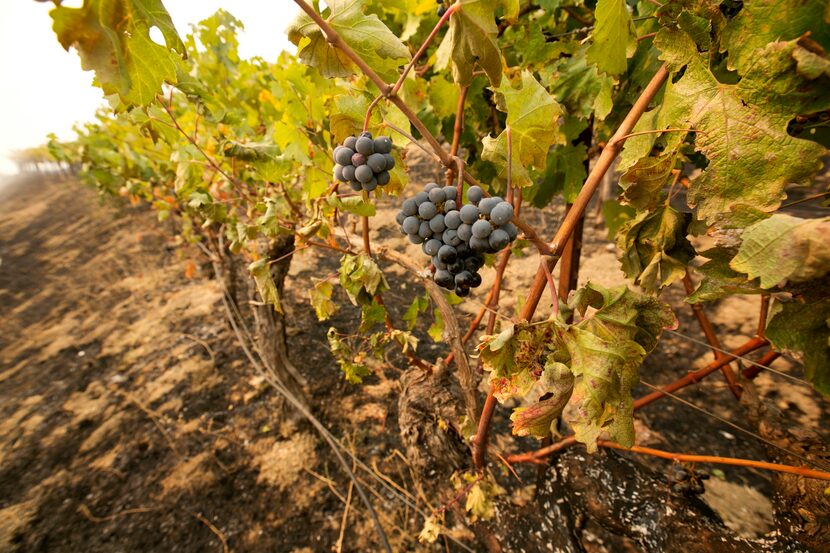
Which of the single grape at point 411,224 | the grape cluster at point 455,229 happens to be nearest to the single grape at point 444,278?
the grape cluster at point 455,229

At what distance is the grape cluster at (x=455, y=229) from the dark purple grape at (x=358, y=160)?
0.13 m

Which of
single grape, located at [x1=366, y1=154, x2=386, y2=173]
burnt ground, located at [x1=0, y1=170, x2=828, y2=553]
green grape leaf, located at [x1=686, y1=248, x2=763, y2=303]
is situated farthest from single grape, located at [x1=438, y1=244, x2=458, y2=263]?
burnt ground, located at [x1=0, y1=170, x2=828, y2=553]

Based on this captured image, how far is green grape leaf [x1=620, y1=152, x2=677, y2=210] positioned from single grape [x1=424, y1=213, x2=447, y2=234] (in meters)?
0.41

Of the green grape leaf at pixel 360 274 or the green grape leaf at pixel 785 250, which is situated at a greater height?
the green grape leaf at pixel 785 250

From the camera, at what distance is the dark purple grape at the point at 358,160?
0.78 m

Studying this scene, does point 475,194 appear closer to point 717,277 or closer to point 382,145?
point 382,145

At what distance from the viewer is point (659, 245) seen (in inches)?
39.9

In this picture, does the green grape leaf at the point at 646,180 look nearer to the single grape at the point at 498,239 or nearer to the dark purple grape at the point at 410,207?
the single grape at the point at 498,239

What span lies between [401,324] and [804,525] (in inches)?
113

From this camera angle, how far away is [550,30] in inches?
70.7

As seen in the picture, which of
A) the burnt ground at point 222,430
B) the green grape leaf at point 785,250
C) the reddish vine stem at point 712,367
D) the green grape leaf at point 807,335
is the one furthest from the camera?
the burnt ground at point 222,430

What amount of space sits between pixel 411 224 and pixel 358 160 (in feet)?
0.59

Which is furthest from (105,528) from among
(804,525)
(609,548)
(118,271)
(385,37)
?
(118,271)

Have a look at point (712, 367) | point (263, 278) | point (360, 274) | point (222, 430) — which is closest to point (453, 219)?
point (360, 274)
